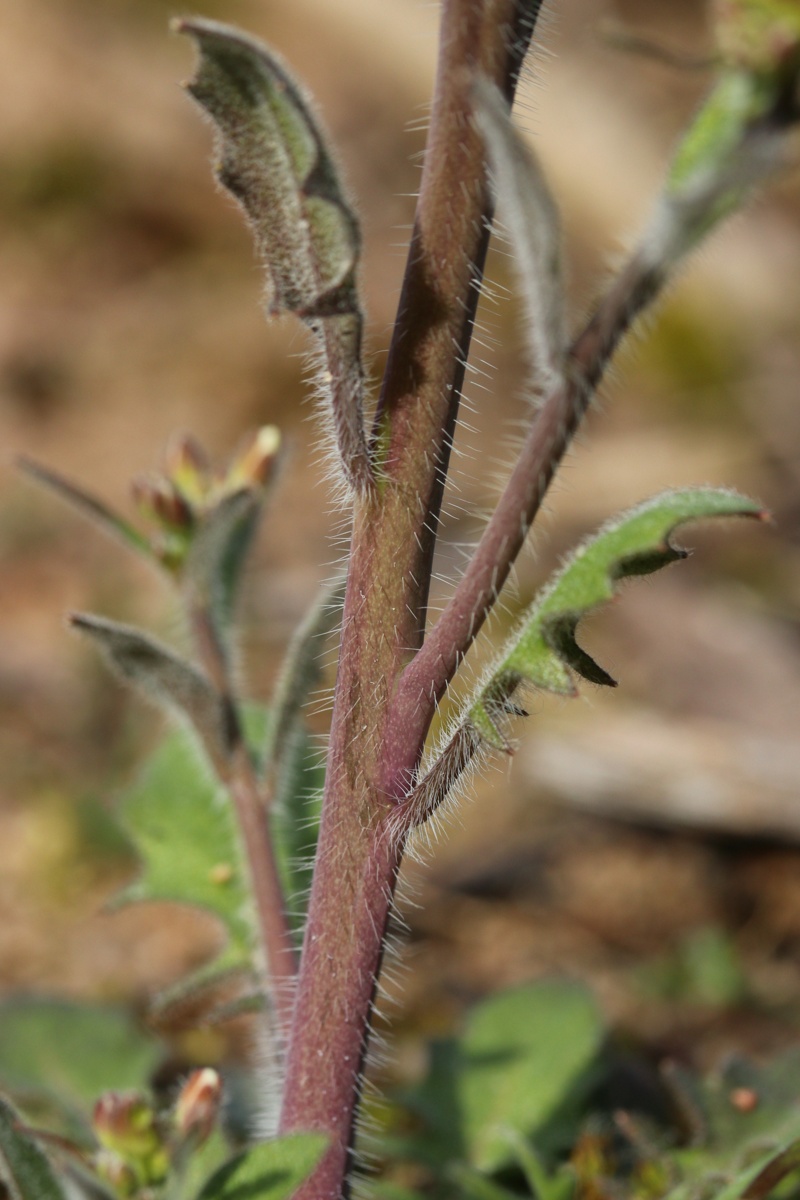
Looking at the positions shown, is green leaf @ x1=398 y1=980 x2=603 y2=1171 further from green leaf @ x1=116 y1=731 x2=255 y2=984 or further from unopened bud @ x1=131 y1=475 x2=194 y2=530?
unopened bud @ x1=131 y1=475 x2=194 y2=530

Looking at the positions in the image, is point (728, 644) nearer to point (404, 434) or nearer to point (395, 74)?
point (404, 434)

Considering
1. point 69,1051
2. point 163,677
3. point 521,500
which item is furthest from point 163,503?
point 69,1051

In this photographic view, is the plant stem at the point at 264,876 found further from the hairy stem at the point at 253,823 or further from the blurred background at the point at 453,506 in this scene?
the blurred background at the point at 453,506

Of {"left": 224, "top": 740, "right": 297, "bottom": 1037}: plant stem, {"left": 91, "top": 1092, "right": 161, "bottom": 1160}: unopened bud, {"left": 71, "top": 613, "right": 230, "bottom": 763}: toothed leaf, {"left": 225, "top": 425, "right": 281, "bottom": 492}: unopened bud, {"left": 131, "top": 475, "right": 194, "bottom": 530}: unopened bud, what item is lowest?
{"left": 91, "top": 1092, "right": 161, "bottom": 1160}: unopened bud

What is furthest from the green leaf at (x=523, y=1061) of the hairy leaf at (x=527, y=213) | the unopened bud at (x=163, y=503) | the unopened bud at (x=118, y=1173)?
the hairy leaf at (x=527, y=213)

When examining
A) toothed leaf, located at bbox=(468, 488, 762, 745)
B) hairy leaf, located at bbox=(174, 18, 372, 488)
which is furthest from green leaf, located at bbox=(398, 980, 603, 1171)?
hairy leaf, located at bbox=(174, 18, 372, 488)

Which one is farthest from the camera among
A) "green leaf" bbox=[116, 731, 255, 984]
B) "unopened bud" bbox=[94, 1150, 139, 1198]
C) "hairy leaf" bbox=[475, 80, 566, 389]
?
"green leaf" bbox=[116, 731, 255, 984]

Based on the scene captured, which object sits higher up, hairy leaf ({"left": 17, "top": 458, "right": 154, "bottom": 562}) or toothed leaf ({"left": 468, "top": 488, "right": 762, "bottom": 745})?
toothed leaf ({"left": 468, "top": 488, "right": 762, "bottom": 745})
